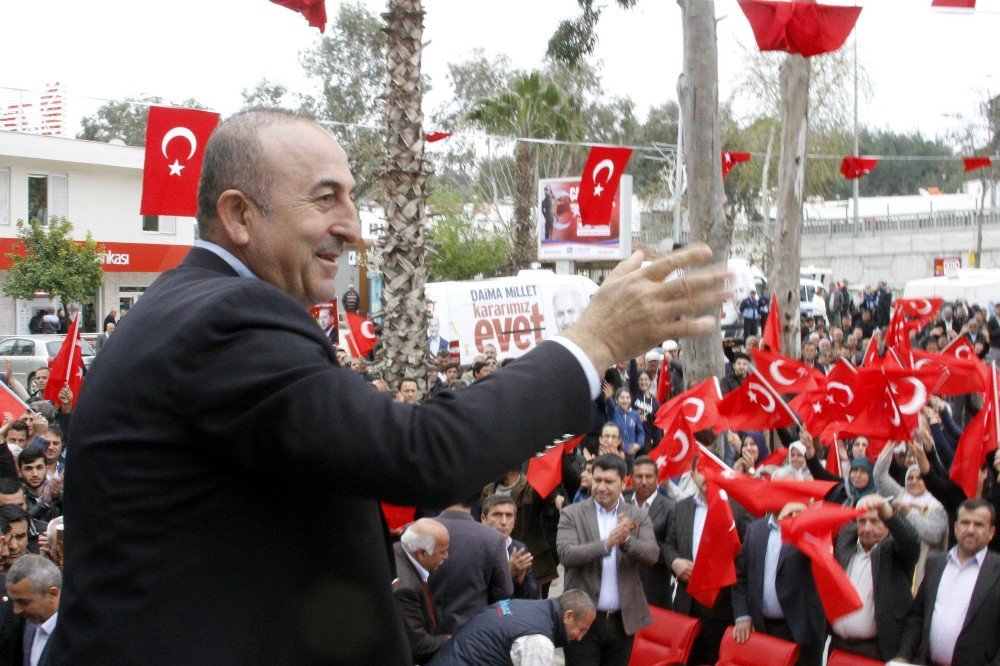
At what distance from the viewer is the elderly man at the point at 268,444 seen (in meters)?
1.42

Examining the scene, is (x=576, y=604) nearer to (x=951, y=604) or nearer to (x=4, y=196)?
(x=951, y=604)

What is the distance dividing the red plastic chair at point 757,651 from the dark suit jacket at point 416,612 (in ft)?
7.45

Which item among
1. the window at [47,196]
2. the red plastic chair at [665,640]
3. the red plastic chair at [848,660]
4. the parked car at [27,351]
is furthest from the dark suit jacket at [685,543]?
the window at [47,196]

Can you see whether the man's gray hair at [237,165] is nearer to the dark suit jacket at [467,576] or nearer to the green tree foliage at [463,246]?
the dark suit jacket at [467,576]

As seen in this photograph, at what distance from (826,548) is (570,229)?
92.4 ft

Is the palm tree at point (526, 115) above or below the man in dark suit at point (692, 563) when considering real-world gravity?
above

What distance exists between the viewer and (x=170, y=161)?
1218 centimetres

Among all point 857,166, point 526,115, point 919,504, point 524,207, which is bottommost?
point 919,504

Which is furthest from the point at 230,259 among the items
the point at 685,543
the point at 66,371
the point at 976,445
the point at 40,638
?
the point at 66,371

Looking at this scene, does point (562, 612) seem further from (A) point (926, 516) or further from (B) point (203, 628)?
(B) point (203, 628)

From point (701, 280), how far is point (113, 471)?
90 centimetres

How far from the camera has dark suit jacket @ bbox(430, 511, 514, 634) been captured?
19.7 ft

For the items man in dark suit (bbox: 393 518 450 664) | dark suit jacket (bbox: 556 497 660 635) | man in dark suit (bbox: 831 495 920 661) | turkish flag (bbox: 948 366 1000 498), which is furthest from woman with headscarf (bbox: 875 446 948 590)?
man in dark suit (bbox: 393 518 450 664)

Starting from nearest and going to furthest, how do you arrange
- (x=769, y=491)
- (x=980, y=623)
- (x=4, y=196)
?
1. (x=980, y=623)
2. (x=769, y=491)
3. (x=4, y=196)
